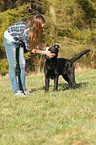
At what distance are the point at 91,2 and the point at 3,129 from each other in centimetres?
1392

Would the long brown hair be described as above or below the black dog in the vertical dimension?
above

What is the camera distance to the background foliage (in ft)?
46.8

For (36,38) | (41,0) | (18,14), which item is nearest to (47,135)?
(36,38)

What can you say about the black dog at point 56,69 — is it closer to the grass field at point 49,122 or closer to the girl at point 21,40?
the girl at point 21,40

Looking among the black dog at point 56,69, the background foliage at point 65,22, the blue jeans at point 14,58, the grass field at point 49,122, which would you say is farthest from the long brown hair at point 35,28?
the background foliage at point 65,22

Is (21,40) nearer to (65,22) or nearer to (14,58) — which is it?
(14,58)

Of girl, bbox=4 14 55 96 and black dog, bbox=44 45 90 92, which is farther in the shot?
black dog, bbox=44 45 90 92

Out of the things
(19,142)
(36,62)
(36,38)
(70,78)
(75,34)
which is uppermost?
(36,38)

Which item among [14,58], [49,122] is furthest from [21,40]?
[49,122]

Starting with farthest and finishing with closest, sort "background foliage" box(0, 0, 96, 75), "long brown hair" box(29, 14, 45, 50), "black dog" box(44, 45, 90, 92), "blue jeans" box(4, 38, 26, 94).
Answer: "background foliage" box(0, 0, 96, 75) → "black dog" box(44, 45, 90, 92) → "blue jeans" box(4, 38, 26, 94) → "long brown hair" box(29, 14, 45, 50)

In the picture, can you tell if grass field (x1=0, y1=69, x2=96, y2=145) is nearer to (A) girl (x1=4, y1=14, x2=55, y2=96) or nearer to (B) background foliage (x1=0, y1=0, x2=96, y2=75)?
(A) girl (x1=4, y1=14, x2=55, y2=96)

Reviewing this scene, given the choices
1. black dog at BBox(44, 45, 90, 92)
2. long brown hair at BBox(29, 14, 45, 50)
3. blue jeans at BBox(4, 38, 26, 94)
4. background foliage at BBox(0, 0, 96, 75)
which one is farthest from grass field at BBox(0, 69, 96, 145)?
background foliage at BBox(0, 0, 96, 75)

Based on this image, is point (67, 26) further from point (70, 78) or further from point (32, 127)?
point (32, 127)

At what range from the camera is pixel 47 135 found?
2.29 metres
